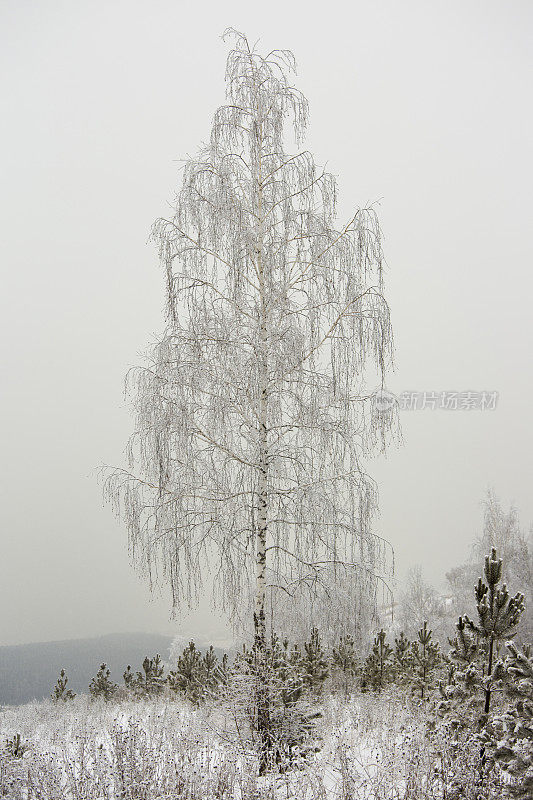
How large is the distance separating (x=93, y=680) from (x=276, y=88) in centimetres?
1348

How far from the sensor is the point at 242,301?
25.7 ft

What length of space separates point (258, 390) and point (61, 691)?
1066 cm

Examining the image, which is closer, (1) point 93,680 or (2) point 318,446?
(2) point 318,446

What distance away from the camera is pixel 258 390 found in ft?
23.7

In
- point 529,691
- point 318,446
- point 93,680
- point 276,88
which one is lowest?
point 93,680

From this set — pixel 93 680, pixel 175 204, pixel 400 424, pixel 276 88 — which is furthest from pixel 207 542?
pixel 93 680

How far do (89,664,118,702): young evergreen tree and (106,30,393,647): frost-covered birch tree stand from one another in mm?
8675

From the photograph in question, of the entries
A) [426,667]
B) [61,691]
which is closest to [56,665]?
[61,691]

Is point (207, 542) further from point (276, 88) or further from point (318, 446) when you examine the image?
point (276, 88)

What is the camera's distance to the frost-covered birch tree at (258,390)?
7109 millimetres

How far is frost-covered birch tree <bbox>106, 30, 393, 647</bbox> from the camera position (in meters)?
7.11

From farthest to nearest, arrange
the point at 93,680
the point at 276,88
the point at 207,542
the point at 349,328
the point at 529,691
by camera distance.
Result: the point at 93,680, the point at 276,88, the point at 349,328, the point at 207,542, the point at 529,691

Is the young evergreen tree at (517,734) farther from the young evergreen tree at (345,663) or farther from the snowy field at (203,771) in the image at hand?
the young evergreen tree at (345,663)

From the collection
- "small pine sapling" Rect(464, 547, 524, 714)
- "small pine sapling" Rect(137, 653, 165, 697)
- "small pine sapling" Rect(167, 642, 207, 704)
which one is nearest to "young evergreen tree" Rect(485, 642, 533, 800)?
"small pine sapling" Rect(464, 547, 524, 714)
